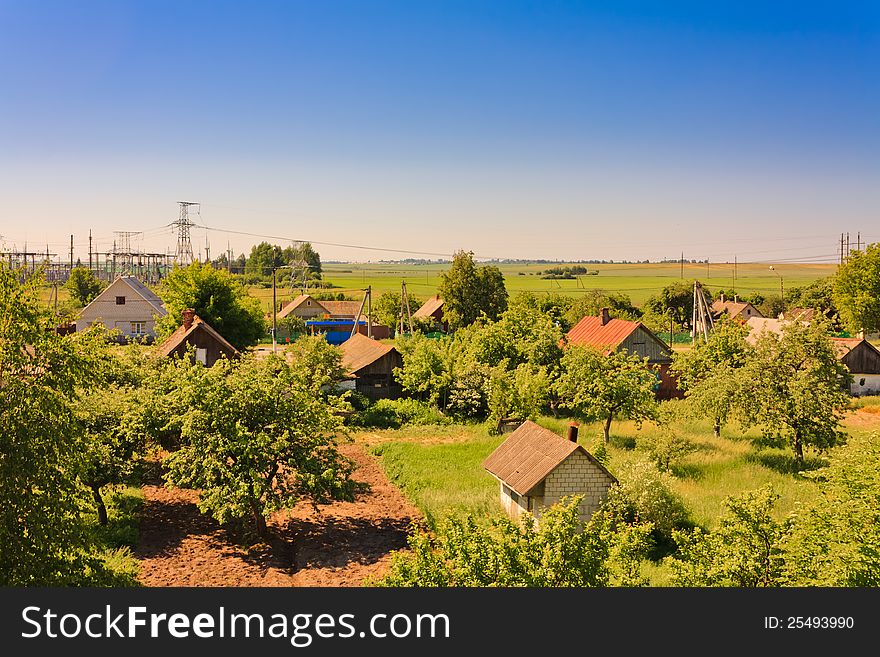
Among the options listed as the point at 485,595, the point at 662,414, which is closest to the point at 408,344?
the point at 662,414

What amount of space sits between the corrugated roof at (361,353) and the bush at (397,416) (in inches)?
119

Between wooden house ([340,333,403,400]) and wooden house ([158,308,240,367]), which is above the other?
wooden house ([158,308,240,367])

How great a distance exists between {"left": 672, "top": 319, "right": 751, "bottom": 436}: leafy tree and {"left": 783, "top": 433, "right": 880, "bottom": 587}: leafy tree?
12.1 meters

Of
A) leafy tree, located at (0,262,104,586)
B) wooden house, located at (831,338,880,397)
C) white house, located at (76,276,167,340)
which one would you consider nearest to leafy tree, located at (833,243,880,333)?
wooden house, located at (831,338,880,397)

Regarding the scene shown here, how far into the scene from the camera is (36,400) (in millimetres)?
11344

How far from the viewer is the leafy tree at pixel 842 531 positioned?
451 inches

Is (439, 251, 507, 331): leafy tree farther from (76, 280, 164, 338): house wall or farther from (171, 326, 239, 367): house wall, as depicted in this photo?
(171, 326, 239, 367): house wall

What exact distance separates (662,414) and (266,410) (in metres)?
18.9

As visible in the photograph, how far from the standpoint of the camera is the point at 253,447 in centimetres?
2033

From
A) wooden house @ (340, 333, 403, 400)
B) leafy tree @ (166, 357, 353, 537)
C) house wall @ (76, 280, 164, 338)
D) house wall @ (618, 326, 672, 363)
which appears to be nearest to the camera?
leafy tree @ (166, 357, 353, 537)

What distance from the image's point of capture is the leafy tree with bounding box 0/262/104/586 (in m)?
11.0

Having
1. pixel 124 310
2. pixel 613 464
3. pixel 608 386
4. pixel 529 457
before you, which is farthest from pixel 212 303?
pixel 529 457

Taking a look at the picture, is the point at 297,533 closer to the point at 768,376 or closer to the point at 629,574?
the point at 629,574

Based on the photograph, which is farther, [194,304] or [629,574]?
[194,304]
